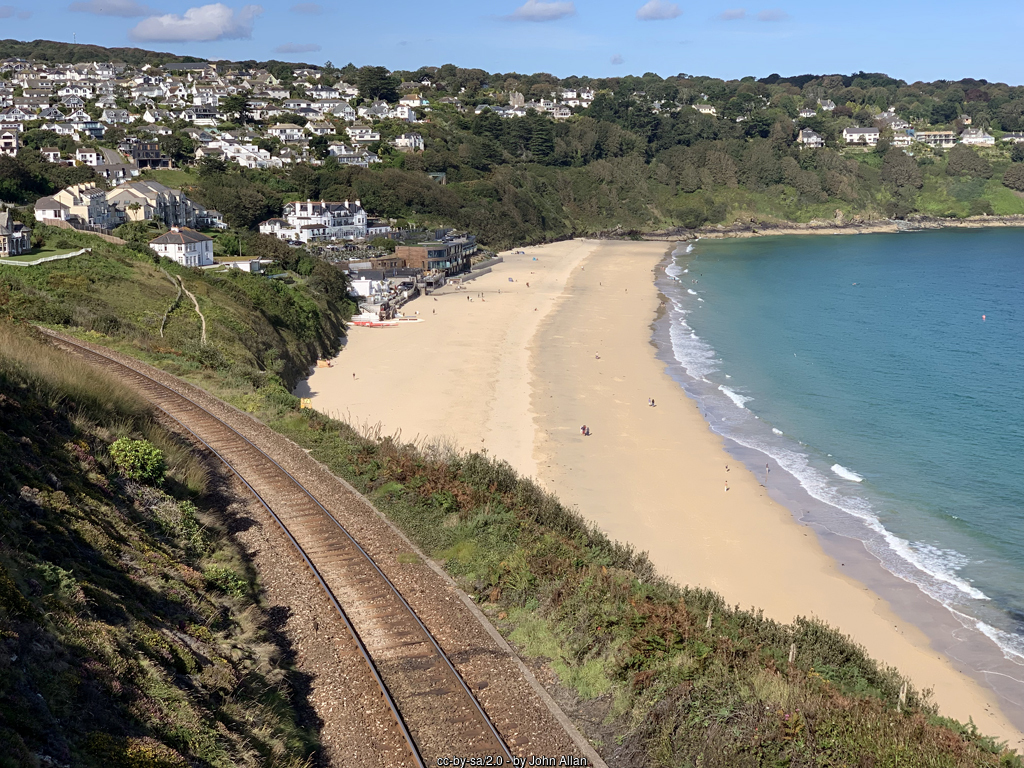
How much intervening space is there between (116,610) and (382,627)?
353 centimetres

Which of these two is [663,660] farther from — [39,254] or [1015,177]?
[1015,177]

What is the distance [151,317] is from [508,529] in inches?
870

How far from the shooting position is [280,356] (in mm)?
35438

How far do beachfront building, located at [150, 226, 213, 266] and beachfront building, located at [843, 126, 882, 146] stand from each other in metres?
150

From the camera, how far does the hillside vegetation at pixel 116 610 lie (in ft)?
21.8

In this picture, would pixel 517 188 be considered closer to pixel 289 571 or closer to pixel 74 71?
pixel 74 71

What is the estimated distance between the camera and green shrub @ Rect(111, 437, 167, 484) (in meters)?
13.3

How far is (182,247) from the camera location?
48781 mm

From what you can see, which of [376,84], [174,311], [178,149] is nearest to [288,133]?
[178,149]

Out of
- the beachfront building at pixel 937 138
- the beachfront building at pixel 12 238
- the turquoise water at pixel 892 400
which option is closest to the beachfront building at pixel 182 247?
the beachfront building at pixel 12 238

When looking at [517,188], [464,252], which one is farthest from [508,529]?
[517,188]

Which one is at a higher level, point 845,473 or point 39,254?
point 39,254

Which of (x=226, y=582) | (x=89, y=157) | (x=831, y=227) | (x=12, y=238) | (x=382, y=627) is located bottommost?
(x=382, y=627)

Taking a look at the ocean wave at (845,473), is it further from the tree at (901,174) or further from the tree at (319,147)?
the tree at (901,174)
